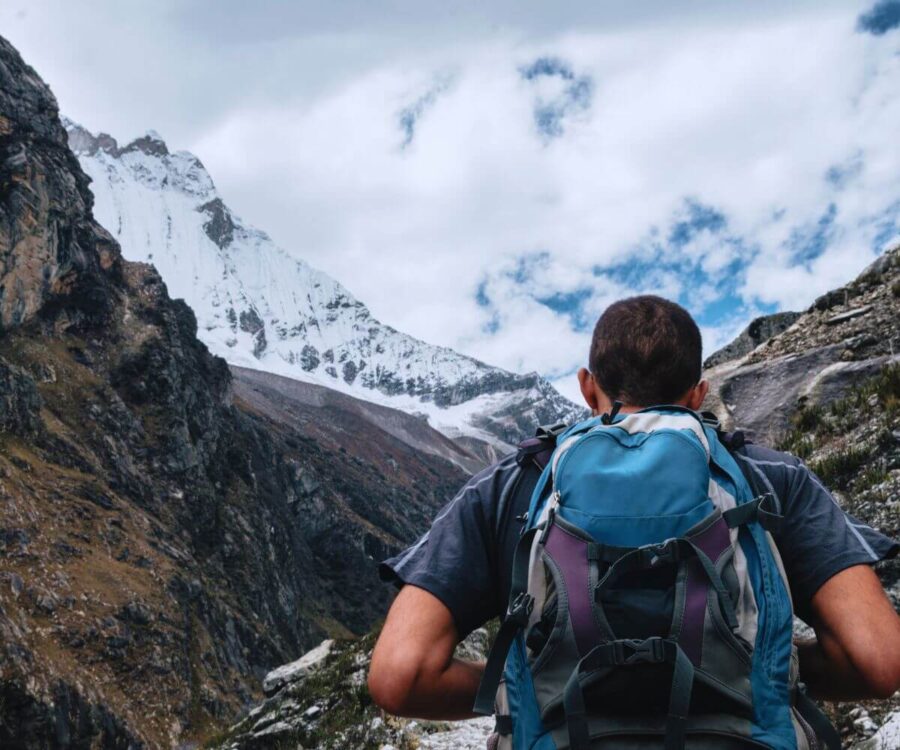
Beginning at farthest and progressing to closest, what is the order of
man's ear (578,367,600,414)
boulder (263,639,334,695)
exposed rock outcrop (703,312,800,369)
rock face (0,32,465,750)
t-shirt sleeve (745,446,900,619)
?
rock face (0,32,465,750) < exposed rock outcrop (703,312,800,369) < boulder (263,639,334,695) < man's ear (578,367,600,414) < t-shirt sleeve (745,446,900,619)

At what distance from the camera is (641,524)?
196 cm

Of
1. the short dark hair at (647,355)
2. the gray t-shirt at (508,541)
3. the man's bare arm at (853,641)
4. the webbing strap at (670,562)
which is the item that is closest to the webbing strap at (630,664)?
the webbing strap at (670,562)

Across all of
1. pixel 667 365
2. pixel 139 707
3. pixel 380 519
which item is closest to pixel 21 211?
pixel 139 707

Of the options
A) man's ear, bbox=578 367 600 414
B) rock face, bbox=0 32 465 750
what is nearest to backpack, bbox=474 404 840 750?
man's ear, bbox=578 367 600 414

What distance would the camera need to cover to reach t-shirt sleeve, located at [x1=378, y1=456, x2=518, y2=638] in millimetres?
2273

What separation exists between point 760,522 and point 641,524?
0.42 meters

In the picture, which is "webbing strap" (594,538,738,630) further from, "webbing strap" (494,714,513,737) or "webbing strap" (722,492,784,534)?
"webbing strap" (494,714,513,737)

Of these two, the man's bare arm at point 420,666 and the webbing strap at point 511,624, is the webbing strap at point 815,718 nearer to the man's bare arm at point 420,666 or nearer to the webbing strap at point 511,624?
the webbing strap at point 511,624

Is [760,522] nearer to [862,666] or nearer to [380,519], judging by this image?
[862,666]

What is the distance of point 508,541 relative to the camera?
2371mm

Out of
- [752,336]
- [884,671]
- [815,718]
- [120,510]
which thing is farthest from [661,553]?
[120,510]

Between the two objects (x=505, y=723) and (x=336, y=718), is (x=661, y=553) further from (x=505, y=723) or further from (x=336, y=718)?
(x=336, y=718)

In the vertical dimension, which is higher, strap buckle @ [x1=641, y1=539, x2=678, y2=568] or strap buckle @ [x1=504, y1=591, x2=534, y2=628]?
strap buckle @ [x1=641, y1=539, x2=678, y2=568]

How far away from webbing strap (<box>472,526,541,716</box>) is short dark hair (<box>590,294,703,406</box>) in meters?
0.66
